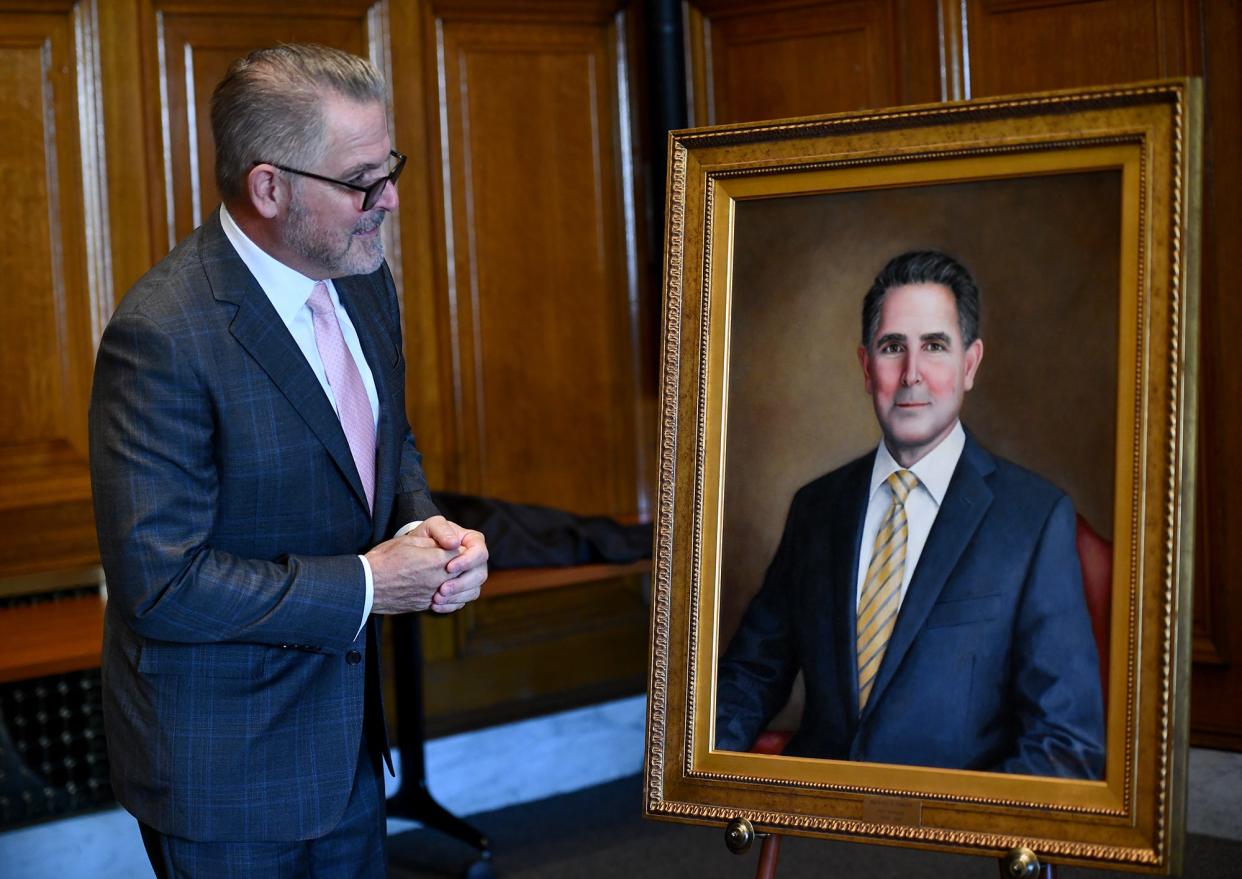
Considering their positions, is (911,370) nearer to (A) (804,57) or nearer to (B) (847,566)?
(B) (847,566)

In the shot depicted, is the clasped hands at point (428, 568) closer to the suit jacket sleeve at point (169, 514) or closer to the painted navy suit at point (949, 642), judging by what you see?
the suit jacket sleeve at point (169, 514)

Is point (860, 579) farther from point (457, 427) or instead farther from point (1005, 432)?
point (457, 427)

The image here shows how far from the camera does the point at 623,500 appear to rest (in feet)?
12.8

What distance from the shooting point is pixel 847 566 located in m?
1.75

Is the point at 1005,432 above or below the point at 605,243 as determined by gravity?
below

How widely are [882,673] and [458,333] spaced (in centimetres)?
223

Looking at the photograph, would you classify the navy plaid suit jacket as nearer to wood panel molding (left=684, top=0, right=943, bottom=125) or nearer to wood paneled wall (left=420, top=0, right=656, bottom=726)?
wood paneled wall (left=420, top=0, right=656, bottom=726)

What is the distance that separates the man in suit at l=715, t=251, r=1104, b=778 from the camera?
5.24 ft

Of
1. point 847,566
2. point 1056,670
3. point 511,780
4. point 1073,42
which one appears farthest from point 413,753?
point 1073,42

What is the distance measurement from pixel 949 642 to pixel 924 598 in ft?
0.21

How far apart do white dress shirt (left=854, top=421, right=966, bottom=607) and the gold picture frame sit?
2.1 inches

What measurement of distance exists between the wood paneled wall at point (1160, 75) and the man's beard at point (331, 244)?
211 cm

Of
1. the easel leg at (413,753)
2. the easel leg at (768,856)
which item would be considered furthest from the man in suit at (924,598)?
the easel leg at (413,753)

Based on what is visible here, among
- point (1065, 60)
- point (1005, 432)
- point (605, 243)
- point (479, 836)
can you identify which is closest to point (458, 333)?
point (605, 243)
